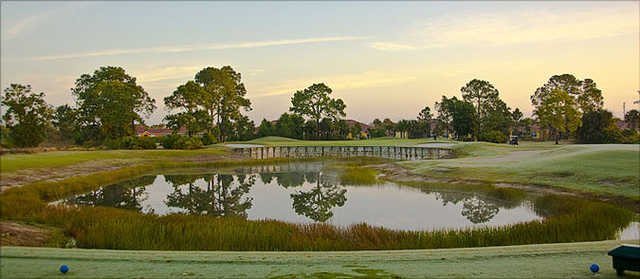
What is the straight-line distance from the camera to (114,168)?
35.6 meters

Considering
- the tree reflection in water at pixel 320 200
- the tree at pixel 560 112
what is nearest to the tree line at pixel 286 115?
the tree at pixel 560 112

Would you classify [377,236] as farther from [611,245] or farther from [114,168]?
[114,168]

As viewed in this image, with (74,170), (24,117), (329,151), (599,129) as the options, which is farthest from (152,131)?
(24,117)

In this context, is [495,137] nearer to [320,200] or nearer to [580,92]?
[580,92]

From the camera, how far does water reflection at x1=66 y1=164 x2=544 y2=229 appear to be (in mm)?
18625

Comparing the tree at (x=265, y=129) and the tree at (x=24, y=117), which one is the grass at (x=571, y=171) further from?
the tree at (x=265, y=129)

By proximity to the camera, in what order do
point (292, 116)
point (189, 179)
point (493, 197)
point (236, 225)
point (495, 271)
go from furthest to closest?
point (292, 116) < point (189, 179) < point (493, 197) < point (236, 225) < point (495, 271)

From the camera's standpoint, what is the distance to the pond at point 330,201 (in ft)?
60.1

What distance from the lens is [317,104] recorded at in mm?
94438

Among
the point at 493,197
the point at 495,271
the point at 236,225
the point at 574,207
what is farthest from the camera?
the point at 493,197

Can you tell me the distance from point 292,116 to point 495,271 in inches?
3464

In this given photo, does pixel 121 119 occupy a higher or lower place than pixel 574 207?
higher

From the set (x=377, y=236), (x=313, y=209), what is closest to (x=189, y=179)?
(x=313, y=209)

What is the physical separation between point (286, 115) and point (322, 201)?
73844mm
